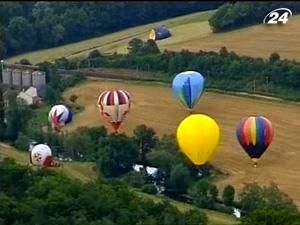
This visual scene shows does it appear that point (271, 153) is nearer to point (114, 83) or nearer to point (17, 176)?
point (17, 176)

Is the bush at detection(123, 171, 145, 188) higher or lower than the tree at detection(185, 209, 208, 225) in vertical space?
lower

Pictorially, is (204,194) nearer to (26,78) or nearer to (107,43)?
(26,78)

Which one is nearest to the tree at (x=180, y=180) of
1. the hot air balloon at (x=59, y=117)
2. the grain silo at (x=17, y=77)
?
the hot air balloon at (x=59, y=117)

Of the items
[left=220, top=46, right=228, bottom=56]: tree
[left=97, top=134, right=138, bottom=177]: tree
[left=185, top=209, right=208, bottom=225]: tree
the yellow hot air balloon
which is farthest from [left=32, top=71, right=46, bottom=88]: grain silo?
[left=185, top=209, right=208, bottom=225]: tree

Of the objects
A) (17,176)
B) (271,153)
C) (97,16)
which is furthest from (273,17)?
(17,176)

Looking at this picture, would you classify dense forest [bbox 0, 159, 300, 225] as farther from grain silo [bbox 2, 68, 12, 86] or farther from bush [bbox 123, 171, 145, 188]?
grain silo [bbox 2, 68, 12, 86]

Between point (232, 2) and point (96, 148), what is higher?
point (232, 2)
